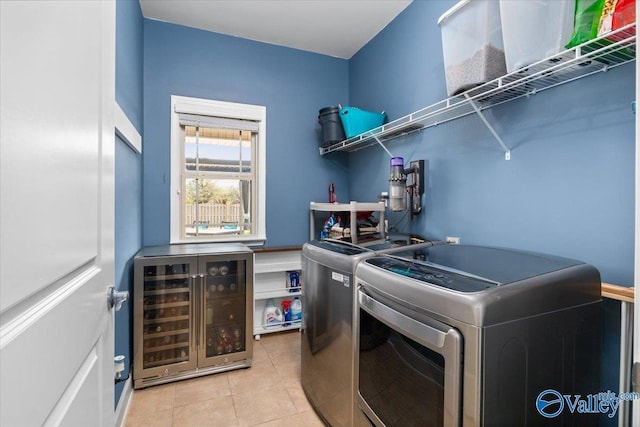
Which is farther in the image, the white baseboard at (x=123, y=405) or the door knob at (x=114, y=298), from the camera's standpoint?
the white baseboard at (x=123, y=405)

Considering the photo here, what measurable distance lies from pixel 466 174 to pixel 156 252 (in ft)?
7.35

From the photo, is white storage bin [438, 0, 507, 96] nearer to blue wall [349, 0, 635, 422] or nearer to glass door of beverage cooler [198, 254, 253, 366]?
blue wall [349, 0, 635, 422]

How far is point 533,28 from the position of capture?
122 cm

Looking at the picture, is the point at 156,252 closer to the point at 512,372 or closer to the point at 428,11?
the point at 512,372

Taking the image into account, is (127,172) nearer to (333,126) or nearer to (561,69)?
(333,126)

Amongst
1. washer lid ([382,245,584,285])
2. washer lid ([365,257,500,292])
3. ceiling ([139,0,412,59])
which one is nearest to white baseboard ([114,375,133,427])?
washer lid ([365,257,500,292])

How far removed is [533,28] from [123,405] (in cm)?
283

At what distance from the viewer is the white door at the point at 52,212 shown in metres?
0.39

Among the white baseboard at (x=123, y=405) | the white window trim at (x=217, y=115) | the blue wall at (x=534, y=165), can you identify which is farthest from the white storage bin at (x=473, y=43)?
the white baseboard at (x=123, y=405)

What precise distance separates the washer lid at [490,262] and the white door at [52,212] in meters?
1.08

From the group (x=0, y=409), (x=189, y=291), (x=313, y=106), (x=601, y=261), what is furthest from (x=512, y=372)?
(x=313, y=106)

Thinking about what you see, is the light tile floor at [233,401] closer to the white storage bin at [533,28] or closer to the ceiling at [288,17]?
the white storage bin at [533,28]

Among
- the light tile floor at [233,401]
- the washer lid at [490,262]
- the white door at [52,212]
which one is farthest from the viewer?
the light tile floor at [233,401]

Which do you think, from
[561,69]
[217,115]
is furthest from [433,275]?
[217,115]
